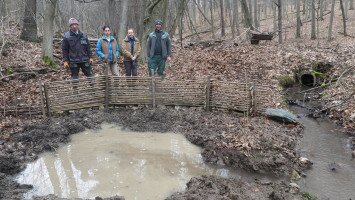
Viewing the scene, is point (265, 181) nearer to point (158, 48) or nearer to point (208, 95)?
point (208, 95)

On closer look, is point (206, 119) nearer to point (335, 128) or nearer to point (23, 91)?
point (335, 128)

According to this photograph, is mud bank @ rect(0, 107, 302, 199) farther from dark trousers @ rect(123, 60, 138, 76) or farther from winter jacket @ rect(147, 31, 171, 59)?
winter jacket @ rect(147, 31, 171, 59)

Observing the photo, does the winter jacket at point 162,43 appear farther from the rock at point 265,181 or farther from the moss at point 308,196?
the moss at point 308,196

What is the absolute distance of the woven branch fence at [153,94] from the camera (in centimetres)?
855

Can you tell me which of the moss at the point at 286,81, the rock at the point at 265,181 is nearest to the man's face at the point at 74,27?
the rock at the point at 265,181

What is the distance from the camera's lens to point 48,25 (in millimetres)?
11477

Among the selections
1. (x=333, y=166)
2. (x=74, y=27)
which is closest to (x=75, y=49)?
(x=74, y=27)

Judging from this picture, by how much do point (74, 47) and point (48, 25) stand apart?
340cm

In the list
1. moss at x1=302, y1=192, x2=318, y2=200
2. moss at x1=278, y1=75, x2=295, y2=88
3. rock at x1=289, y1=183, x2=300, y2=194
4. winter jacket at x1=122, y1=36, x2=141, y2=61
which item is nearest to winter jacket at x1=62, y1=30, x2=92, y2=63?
winter jacket at x1=122, y1=36, x2=141, y2=61

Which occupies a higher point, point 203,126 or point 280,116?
point 280,116

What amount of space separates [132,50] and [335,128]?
5467mm

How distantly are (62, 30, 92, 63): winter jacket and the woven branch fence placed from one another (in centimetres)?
61

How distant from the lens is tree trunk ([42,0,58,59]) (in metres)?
11.3

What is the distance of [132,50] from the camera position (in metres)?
9.52
